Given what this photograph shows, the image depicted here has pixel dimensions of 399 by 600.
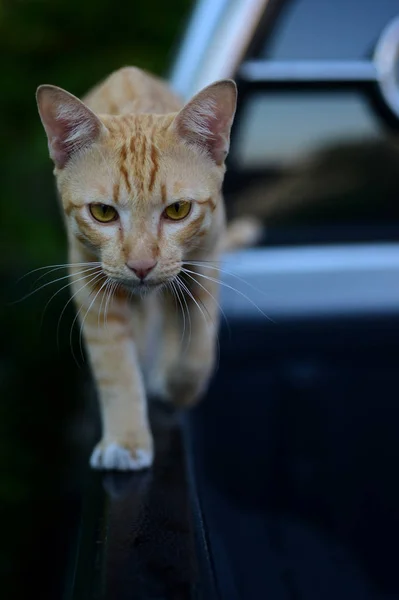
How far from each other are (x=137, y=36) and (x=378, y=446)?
78.9 inches

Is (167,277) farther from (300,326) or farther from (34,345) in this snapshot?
(34,345)

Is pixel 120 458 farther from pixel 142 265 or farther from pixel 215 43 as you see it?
pixel 215 43

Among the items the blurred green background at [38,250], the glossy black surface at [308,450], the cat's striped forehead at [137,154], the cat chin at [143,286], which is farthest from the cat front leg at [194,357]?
the blurred green background at [38,250]

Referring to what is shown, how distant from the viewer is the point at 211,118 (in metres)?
1.32

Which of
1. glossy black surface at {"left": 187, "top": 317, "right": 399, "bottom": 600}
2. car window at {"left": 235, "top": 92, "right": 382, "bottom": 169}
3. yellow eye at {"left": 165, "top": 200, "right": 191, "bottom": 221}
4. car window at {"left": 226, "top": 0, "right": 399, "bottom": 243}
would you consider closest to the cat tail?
car window at {"left": 226, "top": 0, "right": 399, "bottom": 243}

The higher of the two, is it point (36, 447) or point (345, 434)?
point (345, 434)

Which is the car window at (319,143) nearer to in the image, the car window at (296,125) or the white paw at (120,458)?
the car window at (296,125)

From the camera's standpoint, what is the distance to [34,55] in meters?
3.39

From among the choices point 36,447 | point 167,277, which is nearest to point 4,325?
point 36,447

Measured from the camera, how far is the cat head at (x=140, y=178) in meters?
1.34

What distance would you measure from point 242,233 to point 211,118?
1081 millimetres

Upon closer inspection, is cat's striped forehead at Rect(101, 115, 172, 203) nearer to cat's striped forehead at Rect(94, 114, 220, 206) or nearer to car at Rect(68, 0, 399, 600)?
cat's striped forehead at Rect(94, 114, 220, 206)

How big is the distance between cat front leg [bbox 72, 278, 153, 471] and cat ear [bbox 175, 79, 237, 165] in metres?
0.39

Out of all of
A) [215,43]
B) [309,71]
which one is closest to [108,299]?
[215,43]
